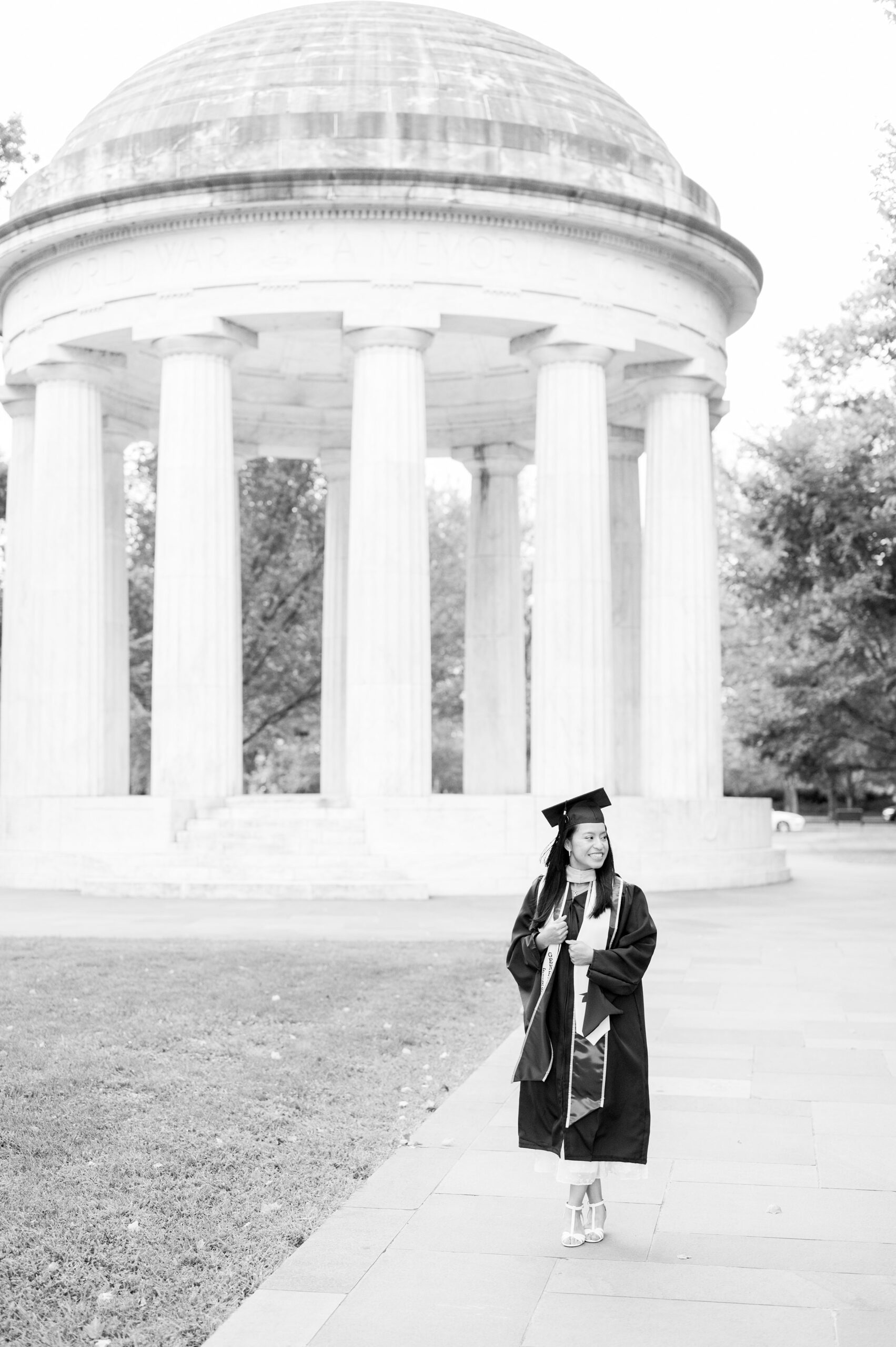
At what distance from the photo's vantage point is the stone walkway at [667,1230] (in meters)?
9.08

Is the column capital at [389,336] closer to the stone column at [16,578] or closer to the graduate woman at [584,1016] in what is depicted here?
the stone column at [16,578]

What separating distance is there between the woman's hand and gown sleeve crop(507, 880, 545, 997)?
→ 110mm

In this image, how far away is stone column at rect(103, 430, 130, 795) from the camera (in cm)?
5041

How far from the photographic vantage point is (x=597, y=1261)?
10.2 metres

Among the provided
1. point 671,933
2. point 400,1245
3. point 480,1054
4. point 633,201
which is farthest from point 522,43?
point 400,1245

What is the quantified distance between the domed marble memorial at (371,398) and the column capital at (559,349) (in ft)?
0.29

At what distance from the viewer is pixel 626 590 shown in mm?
52188

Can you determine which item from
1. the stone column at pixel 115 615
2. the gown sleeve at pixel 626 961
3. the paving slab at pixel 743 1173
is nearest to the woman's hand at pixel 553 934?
the gown sleeve at pixel 626 961

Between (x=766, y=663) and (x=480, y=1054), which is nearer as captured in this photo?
(x=480, y=1054)

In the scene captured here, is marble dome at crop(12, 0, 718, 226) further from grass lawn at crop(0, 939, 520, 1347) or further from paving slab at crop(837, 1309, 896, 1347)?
paving slab at crop(837, 1309, 896, 1347)

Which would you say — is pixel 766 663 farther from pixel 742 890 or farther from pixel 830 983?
pixel 830 983

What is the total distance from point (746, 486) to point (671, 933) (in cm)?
3176

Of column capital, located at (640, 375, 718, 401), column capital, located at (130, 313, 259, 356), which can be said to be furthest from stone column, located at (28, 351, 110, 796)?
column capital, located at (640, 375, 718, 401)

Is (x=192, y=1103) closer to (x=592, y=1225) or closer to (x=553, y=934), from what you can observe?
(x=592, y=1225)
